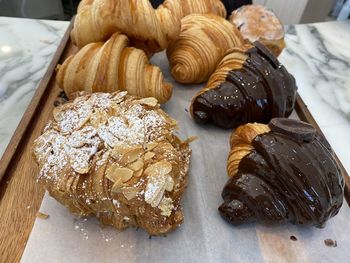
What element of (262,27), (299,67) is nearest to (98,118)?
(262,27)

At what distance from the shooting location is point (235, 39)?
937mm

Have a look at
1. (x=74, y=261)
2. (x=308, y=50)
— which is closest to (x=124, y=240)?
(x=74, y=261)

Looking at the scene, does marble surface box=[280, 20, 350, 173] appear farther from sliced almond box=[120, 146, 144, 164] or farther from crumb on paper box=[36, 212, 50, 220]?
crumb on paper box=[36, 212, 50, 220]

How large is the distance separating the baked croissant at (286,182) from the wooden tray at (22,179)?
5.9 inches

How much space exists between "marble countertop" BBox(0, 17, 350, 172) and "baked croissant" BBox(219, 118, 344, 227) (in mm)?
262

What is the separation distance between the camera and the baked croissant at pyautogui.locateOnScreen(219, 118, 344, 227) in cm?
57

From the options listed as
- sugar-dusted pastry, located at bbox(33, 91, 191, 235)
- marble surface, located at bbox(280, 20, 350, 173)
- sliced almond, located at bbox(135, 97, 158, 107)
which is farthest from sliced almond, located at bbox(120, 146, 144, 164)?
marble surface, located at bbox(280, 20, 350, 173)

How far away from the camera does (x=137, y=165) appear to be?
0.55 metres

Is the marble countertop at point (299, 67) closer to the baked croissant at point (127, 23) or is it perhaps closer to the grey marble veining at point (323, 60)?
the grey marble veining at point (323, 60)

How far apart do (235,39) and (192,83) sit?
18cm

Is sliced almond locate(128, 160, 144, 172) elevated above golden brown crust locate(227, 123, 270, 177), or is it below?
above

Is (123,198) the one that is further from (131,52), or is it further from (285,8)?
(285,8)

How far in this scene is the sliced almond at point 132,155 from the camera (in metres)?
0.55

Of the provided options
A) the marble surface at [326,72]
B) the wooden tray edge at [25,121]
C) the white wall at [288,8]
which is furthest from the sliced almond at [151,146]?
the white wall at [288,8]
